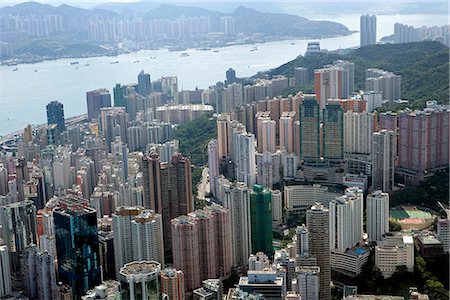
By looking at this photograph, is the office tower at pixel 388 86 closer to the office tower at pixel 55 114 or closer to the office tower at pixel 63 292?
the office tower at pixel 55 114

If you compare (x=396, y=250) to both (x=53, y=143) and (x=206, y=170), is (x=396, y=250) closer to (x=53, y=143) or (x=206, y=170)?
(x=206, y=170)

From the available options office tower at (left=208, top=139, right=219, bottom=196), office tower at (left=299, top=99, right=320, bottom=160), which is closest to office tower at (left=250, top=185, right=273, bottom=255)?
office tower at (left=208, top=139, right=219, bottom=196)

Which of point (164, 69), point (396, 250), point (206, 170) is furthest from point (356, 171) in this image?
point (164, 69)

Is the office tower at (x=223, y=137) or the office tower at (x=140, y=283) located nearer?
the office tower at (x=140, y=283)

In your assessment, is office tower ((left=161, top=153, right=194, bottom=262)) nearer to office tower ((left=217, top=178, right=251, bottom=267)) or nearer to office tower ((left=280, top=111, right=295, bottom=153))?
office tower ((left=217, top=178, right=251, bottom=267))

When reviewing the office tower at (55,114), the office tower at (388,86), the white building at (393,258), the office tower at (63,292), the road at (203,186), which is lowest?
the office tower at (63,292)

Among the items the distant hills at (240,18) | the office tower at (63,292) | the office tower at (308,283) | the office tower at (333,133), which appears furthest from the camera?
the distant hills at (240,18)

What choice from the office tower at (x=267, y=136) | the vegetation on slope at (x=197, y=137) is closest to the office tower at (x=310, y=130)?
the office tower at (x=267, y=136)

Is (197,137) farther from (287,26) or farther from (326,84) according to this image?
(287,26)

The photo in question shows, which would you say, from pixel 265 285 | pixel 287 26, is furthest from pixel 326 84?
pixel 287 26
